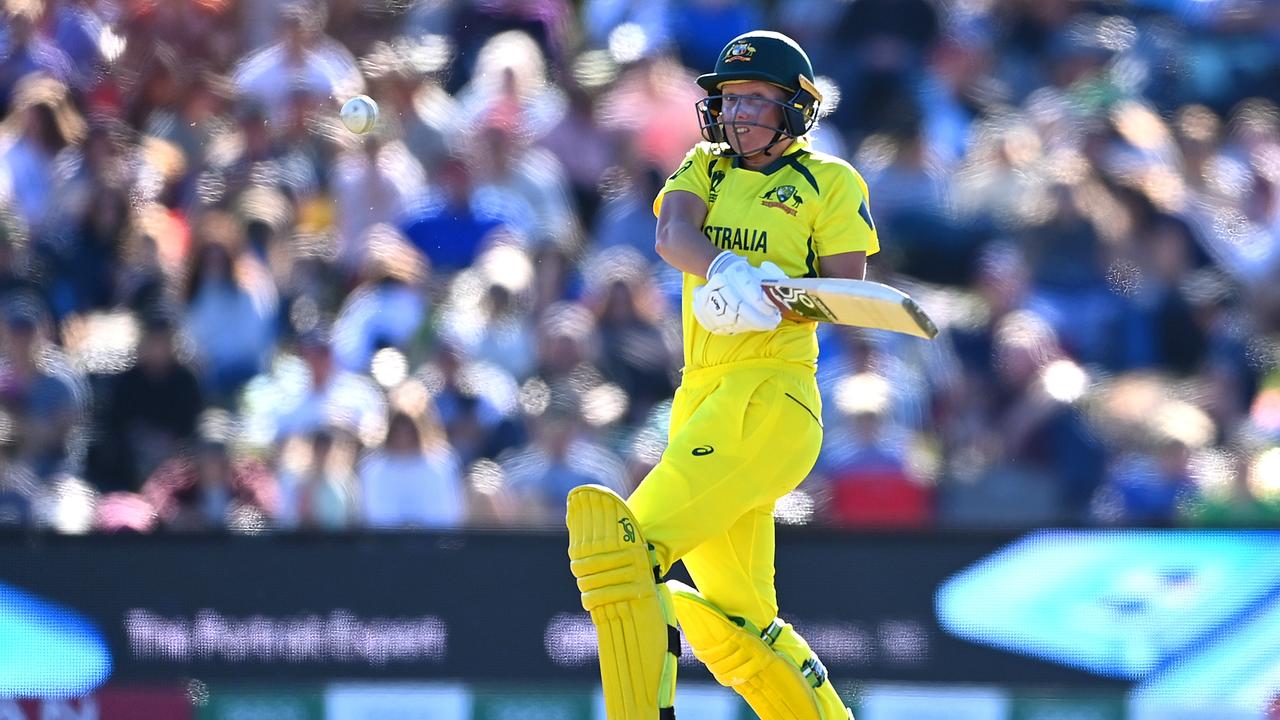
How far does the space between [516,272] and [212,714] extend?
111 inches

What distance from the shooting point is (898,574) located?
7.41m

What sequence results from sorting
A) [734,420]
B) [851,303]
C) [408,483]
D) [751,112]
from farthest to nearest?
[408,483], [751,112], [734,420], [851,303]

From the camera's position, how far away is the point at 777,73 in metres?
5.30

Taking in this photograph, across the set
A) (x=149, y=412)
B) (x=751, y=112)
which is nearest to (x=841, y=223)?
(x=751, y=112)

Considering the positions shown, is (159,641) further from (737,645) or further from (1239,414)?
(1239,414)

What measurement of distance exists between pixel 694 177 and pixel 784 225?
34cm

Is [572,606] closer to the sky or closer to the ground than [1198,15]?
closer to the ground

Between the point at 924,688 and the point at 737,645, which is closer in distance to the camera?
the point at 737,645

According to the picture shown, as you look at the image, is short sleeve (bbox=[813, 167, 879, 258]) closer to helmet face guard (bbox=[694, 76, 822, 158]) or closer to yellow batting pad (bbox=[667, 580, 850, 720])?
helmet face guard (bbox=[694, 76, 822, 158])

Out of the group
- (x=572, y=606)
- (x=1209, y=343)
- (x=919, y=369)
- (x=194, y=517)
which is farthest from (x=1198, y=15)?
(x=194, y=517)

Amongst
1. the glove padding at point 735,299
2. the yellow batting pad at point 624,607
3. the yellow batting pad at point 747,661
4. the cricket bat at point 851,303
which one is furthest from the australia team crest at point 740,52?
the yellow batting pad at point 747,661

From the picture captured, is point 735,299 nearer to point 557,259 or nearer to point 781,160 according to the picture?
point 781,160

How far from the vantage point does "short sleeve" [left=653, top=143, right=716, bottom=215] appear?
5.46m

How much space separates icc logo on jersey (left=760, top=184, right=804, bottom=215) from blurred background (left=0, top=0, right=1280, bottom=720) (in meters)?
2.39
